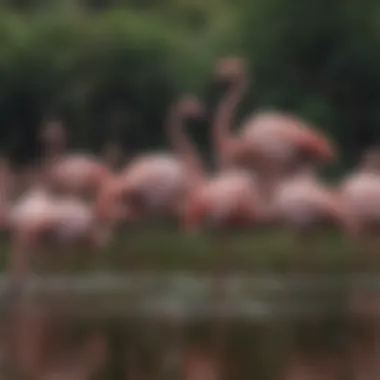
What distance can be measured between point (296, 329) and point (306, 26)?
8.41 metres

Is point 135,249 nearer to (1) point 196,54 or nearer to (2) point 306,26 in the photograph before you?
(2) point 306,26

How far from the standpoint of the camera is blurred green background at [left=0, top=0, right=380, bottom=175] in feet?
49.4

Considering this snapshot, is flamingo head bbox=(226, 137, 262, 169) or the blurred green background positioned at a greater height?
the blurred green background

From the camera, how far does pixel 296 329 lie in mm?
6930

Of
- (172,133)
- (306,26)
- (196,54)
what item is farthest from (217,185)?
(196,54)

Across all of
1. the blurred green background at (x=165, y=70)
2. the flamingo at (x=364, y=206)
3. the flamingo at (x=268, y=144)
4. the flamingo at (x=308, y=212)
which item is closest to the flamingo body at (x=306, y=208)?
the flamingo at (x=308, y=212)

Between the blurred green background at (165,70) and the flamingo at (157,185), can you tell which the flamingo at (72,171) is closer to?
the flamingo at (157,185)

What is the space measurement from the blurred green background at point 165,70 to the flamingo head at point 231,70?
0.73 metres

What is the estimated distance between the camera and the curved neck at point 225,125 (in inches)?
527

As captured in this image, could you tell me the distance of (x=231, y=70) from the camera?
14.0 m

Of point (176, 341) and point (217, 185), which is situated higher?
point (217, 185)

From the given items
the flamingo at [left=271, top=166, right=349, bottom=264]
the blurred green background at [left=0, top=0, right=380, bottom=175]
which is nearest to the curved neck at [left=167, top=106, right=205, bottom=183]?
the blurred green background at [left=0, top=0, right=380, bottom=175]

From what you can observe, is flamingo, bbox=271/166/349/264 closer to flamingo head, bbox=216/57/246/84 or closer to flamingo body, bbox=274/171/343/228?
flamingo body, bbox=274/171/343/228

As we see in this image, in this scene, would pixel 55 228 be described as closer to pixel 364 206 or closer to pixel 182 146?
pixel 364 206
